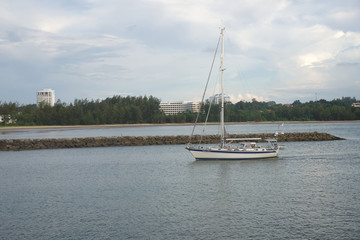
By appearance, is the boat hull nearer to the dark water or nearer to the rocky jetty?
the rocky jetty

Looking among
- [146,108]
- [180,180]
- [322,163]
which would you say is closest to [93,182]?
[180,180]

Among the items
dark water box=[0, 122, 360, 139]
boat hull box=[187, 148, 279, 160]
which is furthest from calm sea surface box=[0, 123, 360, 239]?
dark water box=[0, 122, 360, 139]

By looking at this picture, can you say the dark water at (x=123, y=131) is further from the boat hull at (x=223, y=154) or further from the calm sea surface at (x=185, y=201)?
the calm sea surface at (x=185, y=201)

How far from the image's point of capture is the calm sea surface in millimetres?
17188

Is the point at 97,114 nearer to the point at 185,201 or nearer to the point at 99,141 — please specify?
the point at 99,141

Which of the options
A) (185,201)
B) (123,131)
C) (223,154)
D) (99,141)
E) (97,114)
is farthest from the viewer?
(97,114)

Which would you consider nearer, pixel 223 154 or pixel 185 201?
pixel 185 201

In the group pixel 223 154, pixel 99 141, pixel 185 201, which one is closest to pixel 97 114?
pixel 99 141

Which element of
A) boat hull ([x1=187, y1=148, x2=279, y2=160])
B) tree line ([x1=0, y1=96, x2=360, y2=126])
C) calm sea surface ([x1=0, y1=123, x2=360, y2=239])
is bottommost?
calm sea surface ([x1=0, y1=123, x2=360, y2=239])

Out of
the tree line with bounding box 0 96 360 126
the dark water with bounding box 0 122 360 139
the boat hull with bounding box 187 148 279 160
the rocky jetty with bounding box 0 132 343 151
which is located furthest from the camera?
the tree line with bounding box 0 96 360 126

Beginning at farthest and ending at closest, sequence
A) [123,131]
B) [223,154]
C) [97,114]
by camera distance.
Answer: [97,114], [123,131], [223,154]

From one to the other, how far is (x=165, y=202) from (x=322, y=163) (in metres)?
22.8

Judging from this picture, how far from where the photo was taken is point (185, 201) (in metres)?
22.5

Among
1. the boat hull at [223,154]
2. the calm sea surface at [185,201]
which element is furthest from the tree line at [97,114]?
the calm sea surface at [185,201]
